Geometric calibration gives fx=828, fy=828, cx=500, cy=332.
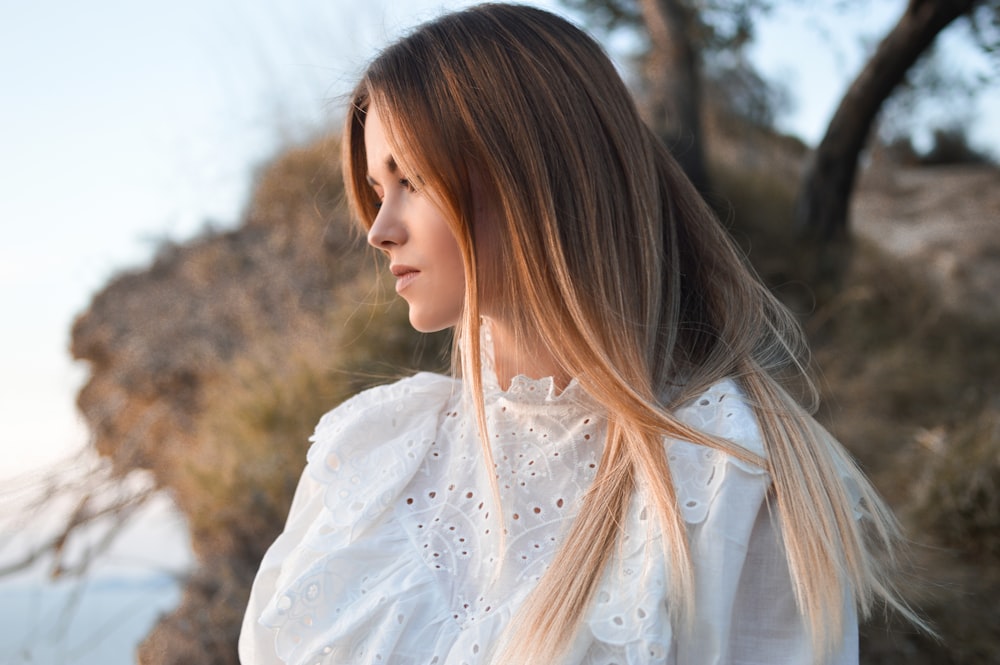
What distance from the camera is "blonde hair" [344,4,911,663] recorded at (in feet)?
4.07

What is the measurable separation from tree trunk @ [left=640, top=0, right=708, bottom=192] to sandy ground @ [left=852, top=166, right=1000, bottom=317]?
6.46 ft

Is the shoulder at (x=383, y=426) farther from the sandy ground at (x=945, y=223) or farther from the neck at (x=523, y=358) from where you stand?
the sandy ground at (x=945, y=223)

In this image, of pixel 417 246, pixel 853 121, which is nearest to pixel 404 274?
pixel 417 246

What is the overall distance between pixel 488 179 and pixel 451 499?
0.57m

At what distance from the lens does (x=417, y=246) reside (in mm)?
1421

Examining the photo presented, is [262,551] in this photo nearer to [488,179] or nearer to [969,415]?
[488,179]

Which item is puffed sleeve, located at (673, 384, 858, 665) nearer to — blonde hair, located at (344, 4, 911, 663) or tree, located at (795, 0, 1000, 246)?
blonde hair, located at (344, 4, 911, 663)

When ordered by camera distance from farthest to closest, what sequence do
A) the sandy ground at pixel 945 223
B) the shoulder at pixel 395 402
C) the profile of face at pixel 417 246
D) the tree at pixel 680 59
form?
the sandy ground at pixel 945 223, the tree at pixel 680 59, the shoulder at pixel 395 402, the profile of face at pixel 417 246

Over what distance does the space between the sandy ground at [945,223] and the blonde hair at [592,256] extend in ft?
17.4

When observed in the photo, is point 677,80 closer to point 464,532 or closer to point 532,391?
point 532,391

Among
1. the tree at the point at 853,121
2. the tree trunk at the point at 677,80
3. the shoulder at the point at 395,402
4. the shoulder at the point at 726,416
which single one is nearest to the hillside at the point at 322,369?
the tree at the point at 853,121

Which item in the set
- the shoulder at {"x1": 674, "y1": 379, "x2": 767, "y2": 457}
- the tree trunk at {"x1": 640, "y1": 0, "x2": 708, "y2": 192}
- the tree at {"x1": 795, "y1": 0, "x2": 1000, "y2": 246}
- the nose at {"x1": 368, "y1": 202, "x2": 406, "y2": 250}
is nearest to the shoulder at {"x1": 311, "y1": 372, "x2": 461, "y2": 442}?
the nose at {"x1": 368, "y1": 202, "x2": 406, "y2": 250}

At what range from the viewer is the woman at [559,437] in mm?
1130

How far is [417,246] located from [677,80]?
13.7ft
